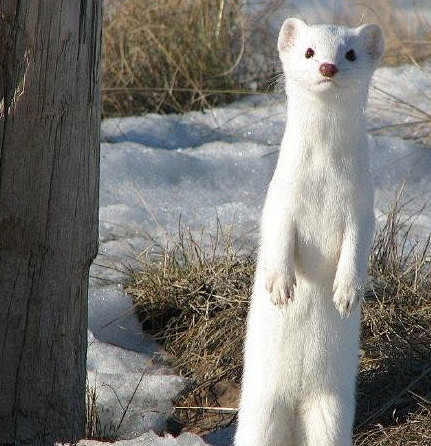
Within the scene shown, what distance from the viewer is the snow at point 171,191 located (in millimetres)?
4074

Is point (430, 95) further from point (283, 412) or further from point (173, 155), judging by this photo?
point (283, 412)

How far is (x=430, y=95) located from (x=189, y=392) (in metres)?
3.02

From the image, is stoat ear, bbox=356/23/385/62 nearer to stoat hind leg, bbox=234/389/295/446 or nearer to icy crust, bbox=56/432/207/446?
stoat hind leg, bbox=234/389/295/446

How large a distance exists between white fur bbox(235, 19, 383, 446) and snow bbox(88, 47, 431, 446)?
373 mm

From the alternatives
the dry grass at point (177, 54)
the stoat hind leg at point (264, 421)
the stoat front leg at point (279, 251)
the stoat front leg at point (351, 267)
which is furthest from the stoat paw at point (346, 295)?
the dry grass at point (177, 54)

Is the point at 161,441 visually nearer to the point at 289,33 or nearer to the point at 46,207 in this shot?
the point at 46,207

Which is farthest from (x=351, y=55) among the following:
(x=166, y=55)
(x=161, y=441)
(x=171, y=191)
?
(x=166, y=55)

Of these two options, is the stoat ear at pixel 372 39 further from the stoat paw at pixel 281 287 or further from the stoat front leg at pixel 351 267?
the stoat paw at pixel 281 287

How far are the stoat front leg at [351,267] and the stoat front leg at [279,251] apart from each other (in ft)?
0.46

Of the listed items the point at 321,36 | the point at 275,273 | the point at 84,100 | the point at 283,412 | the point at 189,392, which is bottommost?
the point at 189,392

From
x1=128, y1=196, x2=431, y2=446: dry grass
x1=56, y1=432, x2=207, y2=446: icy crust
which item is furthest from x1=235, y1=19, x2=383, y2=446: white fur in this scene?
x1=128, y1=196, x2=431, y2=446: dry grass

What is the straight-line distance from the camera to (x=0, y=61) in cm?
314

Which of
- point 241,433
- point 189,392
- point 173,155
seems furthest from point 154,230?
point 241,433

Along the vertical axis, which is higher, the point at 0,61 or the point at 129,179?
the point at 0,61
